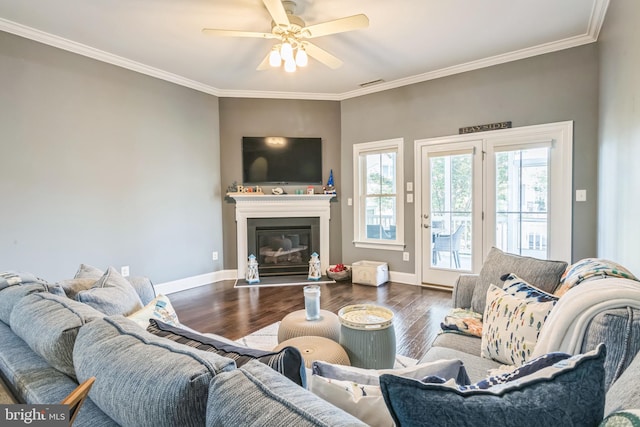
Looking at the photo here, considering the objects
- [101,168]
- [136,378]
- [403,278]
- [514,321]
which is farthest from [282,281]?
[136,378]

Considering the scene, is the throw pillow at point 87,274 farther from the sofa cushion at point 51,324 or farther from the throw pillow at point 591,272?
the throw pillow at point 591,272

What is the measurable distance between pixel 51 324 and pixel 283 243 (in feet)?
13.5

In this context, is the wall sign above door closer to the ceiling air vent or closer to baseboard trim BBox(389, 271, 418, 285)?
the ceiling air vent

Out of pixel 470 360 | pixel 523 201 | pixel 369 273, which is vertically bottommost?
pixel 369 273

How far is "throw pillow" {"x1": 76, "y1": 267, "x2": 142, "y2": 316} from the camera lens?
1438mm

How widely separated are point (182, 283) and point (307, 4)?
3.58 metres

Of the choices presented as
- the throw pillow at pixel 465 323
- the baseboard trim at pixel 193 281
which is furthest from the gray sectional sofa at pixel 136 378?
the baseboard trim at pixel 193 281

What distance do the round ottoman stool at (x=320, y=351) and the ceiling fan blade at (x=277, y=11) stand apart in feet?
7.19

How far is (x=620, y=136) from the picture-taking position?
2.36m

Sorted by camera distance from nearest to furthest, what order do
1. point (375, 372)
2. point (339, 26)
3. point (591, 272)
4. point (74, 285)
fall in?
point (375, 372)
point (591, 272)
point (74, 285)
point (339, 26)

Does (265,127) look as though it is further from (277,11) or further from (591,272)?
(591,272)

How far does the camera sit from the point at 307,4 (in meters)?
2.74

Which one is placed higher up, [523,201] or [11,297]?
[523,201]

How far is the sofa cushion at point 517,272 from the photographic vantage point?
1.75m
